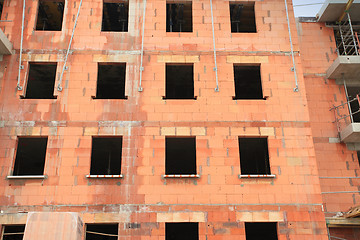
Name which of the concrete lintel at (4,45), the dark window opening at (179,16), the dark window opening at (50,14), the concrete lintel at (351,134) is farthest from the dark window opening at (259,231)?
the dark window opening at (50,14)

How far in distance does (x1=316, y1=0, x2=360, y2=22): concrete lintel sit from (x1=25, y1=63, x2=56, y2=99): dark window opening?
1417 centimetres

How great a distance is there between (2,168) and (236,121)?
33.2 ft

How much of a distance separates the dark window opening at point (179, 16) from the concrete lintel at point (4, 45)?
7.63m

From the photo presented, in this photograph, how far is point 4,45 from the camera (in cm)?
1616

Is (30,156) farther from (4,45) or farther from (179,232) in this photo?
(179,232)

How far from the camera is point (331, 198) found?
16656 millimetres

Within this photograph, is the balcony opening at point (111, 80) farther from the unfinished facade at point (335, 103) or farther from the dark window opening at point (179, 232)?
the unfinished facade at point (335, 103)

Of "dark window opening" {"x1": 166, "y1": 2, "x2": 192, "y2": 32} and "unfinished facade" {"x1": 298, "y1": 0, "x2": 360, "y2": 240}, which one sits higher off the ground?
"dark window opening" {"x1": 166, "y1": 2, "x2": 192, "y2": 32}

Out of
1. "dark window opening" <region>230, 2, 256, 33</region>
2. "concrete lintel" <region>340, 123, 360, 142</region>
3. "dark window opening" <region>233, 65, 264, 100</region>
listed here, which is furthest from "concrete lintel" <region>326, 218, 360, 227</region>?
"dark window opening" <region>230, 2, 256, 33</region>

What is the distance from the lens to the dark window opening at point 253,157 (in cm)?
2002

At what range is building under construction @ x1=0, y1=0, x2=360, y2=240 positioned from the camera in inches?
582

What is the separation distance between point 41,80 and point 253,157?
12.8 m

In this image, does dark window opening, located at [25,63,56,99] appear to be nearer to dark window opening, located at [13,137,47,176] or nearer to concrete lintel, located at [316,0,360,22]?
dark window opening, located at [13,137,47,176]

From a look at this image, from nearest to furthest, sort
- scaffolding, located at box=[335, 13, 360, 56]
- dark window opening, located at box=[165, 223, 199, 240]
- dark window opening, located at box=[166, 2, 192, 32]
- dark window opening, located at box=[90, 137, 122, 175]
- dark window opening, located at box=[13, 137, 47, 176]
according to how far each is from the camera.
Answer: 1. dark window opening, located at box=[166, 2, 192, 32]
2. scaffolding, located at box=[335, 13, 360, 56]
3. dark window opening, located at box=[13, 137, 47, 176]
4. dark window opening, located at box=[90, 137, 122, 175]
5. dark window opening, located at box=[165, 223, 199, 240]
